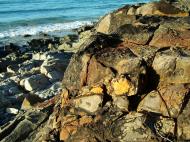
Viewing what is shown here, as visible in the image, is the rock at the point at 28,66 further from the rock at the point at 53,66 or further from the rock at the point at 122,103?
the rock at the point at 122,103

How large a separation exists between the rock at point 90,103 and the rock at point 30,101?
Result: 5826 mm

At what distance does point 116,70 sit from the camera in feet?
33.5

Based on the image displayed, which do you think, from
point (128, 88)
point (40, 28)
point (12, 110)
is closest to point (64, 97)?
point (128, 88)

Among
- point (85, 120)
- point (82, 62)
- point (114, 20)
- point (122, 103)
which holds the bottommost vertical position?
point (85, 120)

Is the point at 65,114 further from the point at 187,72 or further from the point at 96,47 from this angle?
the point at 187,72

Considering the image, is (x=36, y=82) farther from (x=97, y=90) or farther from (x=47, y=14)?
(x=47, y=14)

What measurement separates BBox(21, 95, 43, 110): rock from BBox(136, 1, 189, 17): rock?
5.22 m

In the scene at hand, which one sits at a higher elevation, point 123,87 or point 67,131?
point 123,87

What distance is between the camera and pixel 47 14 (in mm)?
49281

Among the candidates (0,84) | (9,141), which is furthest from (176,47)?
(0,84)

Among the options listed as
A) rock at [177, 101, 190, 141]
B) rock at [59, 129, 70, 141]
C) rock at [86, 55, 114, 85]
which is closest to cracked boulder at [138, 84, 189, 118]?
rock at [177, 101, 190, 141]

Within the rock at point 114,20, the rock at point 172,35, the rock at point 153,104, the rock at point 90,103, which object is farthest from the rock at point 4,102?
the rock at point 153,104

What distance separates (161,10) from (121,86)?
3.30 meters

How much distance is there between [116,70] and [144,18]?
216cm
